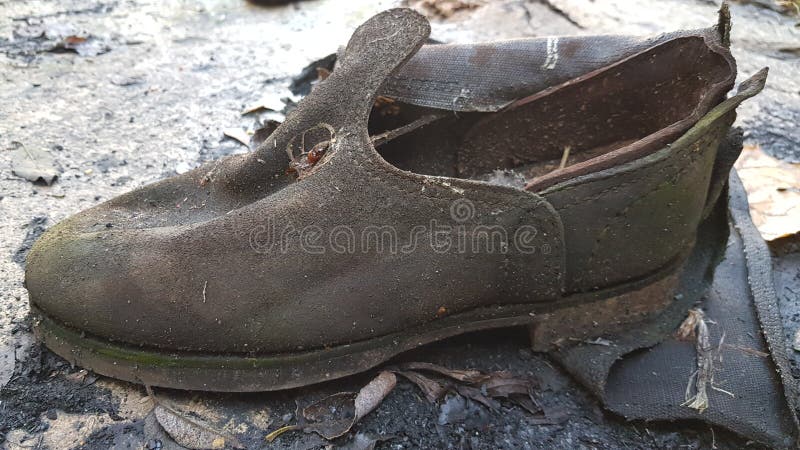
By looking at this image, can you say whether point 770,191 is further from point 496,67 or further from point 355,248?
point 355,248

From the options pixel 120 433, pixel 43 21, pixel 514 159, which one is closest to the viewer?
pixel 120 433

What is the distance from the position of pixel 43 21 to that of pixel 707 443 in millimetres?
3639

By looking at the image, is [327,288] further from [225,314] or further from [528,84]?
[528,84]

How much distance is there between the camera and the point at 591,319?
137cm

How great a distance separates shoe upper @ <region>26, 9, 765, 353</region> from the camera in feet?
3.86

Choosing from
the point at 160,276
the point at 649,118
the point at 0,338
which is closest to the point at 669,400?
the point at 649,118

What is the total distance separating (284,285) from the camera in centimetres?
118

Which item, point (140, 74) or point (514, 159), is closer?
point (514, 159)

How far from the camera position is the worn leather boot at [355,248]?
3.87 ft

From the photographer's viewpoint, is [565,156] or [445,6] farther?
[445,6]

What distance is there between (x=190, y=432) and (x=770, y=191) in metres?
1.94

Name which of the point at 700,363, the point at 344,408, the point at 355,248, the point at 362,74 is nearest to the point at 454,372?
the point at 344,408

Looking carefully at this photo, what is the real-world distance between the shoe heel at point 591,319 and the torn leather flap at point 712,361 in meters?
0.02
